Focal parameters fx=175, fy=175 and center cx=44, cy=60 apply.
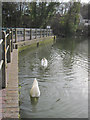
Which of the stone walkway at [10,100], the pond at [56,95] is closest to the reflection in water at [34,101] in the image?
the pond at [56,95]

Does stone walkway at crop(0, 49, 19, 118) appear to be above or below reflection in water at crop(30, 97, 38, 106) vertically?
above

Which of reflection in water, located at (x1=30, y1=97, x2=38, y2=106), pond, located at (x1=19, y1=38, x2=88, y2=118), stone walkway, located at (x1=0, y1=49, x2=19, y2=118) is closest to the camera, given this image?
stone walkway, located at (x1=0, y1=49, x2=19, y2=118)

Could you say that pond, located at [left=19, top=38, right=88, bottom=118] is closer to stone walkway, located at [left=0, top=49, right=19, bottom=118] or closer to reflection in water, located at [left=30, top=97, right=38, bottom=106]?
reflection in water, located at [left=30, top=97, right=38, bottom=106]

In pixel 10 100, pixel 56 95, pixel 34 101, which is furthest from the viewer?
pixel 56 95

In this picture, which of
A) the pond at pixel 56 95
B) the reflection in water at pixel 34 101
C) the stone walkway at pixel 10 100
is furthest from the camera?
the reflection in water at pixel 34 101

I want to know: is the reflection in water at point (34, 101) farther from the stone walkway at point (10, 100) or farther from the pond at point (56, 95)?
the stone walkway at point (10, 100)

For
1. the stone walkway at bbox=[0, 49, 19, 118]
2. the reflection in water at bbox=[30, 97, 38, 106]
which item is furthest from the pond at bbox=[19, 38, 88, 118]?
the stone walkway at bbox=[0, 49, 19, 118]

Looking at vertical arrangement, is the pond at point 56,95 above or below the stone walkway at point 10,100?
below

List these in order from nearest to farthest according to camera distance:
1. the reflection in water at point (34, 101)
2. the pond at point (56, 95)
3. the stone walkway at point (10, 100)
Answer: the stone walkway at point (10, 100)
the pond at point (56, 95)
the reflection in water at point (34, 101)

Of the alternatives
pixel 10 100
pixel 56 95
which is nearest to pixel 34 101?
pixel 56 95

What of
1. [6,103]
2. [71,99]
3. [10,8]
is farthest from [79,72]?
[10,8]

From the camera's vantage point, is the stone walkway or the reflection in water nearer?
the stone walkway

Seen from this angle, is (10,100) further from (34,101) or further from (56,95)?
(56,95)

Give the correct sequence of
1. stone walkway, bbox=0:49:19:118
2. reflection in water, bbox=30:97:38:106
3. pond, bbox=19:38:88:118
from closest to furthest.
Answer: stone walkway, bbox=0:49:19:118, pond, bbox=19:38:88:118, reflection in water, bbox=30:97:38:106
